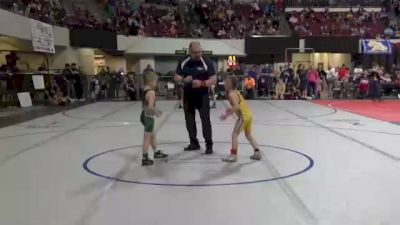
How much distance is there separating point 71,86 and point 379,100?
12.8 m

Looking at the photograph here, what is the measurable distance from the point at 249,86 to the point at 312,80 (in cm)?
281

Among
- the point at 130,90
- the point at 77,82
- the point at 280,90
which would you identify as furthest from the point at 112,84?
the point at 280,90

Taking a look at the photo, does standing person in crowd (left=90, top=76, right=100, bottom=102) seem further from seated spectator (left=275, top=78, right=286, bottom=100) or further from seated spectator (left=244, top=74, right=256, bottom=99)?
seated spectator (left=275, top=78, right=286, bottom=100)

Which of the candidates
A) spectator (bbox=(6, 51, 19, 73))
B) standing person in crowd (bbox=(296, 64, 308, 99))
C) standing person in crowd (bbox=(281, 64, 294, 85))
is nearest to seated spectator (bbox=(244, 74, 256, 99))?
standing person in crowd (bbox=(281, 64, 294, 85))

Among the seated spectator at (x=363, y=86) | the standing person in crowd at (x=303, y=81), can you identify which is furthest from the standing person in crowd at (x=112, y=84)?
the seated spectator at (x=363, y=86)

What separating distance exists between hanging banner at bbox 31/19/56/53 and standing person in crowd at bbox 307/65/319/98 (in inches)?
438

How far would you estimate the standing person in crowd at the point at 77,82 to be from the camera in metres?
20.7

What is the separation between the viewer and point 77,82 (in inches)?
829

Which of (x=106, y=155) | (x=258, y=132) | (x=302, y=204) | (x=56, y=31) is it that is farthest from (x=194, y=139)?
(x=56, y=31)

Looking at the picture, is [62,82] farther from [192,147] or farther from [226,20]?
[226,20]

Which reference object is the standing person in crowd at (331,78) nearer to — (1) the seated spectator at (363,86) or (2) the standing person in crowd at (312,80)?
(2) the standing person in crowd at (312,80)

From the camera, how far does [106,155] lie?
7195 mm

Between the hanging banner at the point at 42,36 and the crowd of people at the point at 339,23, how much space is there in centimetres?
1521

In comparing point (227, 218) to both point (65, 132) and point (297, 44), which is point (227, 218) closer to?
point (65, 132)
